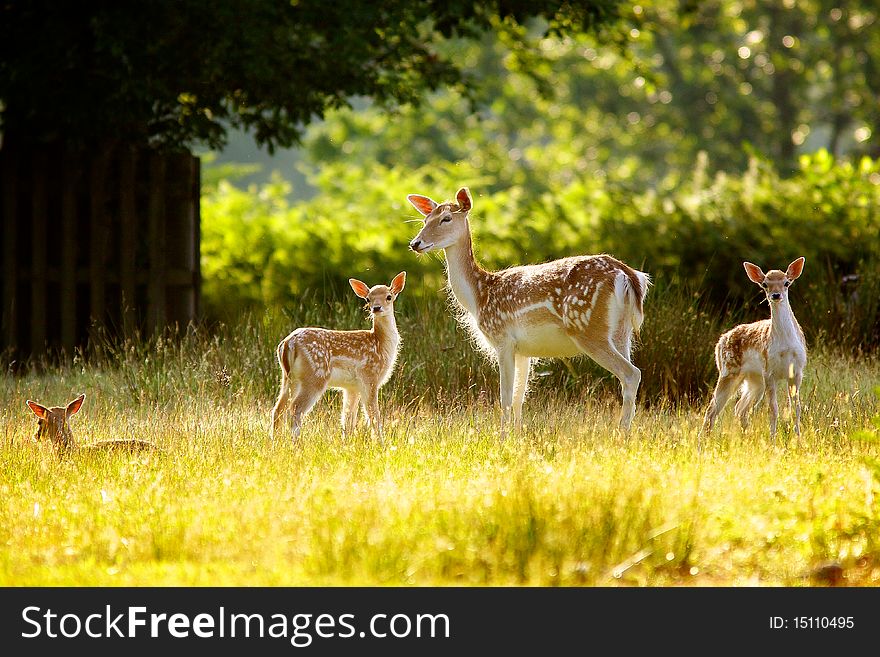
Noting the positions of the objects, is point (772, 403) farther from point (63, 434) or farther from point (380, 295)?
point (63, 434)

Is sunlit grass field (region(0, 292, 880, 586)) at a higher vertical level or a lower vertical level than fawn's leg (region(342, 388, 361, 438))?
lower

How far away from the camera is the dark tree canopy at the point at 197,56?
13.6m

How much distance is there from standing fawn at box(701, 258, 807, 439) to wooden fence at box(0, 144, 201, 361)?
7186 mm

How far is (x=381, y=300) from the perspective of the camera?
9.45 metres

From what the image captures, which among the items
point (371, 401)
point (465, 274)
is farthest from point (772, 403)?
point (371, 401)

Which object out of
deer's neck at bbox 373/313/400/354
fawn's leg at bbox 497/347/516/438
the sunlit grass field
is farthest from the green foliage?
the sunlit grass field

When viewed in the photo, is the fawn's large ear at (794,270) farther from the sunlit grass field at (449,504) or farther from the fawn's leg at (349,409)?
the fawn's leg at (349,409)

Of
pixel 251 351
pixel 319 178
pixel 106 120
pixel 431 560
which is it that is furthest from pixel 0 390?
pixel 319 178

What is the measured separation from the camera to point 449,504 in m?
6.74

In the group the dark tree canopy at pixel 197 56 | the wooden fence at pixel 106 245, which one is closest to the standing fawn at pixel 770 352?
the dark tree canopy at pixel 197 56

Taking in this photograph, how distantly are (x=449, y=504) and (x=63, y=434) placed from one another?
301cm

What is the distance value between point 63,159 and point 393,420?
23.0ft

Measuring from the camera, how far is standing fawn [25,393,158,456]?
851cm

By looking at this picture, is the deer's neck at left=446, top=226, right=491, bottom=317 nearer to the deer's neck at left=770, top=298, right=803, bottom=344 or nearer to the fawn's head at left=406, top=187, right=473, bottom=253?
the fawn's head at left=406, top=187, right=473, bottom=253
